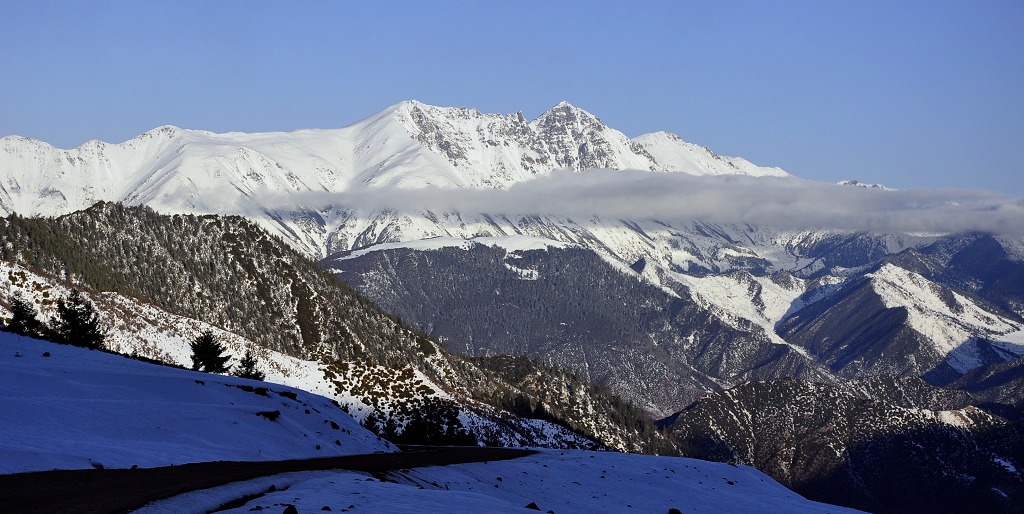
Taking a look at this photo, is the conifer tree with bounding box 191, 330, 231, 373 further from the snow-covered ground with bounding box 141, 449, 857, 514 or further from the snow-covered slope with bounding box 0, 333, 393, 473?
the snow-covered ground with bounding box 141, 449, 857, 514

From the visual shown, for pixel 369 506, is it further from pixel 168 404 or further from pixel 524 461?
pixel 524 461

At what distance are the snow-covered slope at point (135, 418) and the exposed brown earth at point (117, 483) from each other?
1.80 metres

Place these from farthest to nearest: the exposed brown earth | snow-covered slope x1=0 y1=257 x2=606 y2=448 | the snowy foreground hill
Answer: snow-covered slope x1=0 y1=257 x2=606 y2=448, the snowy foreground hill, the exposed brown earth

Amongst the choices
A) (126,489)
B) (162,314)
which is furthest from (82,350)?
(162,314)

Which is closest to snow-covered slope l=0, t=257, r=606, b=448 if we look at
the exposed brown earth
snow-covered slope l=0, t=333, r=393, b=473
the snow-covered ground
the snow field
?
snow-covered slope l=0, t=333, r=393, b=473

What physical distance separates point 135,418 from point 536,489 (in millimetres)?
18120

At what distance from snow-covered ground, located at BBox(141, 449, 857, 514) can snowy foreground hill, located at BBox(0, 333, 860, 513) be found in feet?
0.31

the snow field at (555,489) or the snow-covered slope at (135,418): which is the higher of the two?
the snow-covered slope at (135,418)

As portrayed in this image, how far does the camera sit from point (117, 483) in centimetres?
3250

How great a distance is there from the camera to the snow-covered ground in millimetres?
32000

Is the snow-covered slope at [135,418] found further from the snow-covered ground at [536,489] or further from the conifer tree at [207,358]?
the conifer tree at [207,358]

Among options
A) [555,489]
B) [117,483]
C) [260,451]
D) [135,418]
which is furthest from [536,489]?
[117,483]

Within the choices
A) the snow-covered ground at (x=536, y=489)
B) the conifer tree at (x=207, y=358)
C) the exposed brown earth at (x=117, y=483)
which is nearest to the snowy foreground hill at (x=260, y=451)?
the snow-covered ground at (x=536, y=489)

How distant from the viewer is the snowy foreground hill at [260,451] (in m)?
34.8
